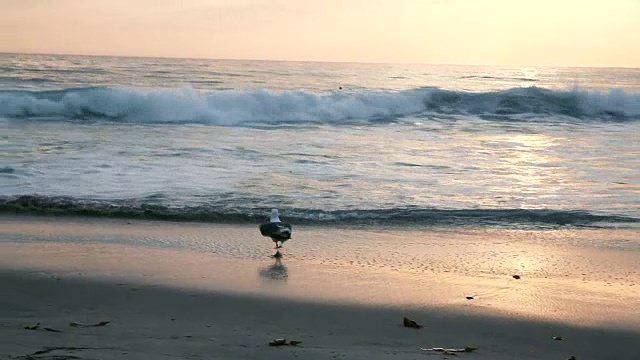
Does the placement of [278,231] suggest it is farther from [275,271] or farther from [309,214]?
[309,214]

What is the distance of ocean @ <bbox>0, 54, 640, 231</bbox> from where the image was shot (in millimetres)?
9195

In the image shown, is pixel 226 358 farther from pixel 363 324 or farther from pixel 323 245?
pixel 323 245

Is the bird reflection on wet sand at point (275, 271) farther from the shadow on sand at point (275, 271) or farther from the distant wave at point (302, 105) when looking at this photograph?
the distant wave at point (302, 105)

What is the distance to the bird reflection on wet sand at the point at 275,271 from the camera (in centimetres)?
614

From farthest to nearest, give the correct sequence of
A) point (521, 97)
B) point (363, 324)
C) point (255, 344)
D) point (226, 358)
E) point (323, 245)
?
point (521, 97)
point (323, 245)
point (363, 324)
point (255, 344)
point (226, 358)

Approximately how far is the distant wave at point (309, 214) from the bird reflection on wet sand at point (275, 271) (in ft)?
6.81

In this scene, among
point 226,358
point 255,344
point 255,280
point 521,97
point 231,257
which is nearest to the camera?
point 226,358

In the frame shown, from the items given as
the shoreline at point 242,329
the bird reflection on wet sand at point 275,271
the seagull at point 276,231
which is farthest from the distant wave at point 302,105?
the shoreline at point 242,329

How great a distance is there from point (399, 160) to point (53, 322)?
9854 millimetres

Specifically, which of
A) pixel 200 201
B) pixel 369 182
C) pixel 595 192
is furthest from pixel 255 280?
pixel 595 192

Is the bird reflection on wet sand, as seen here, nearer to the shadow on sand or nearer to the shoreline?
the shadow on sand

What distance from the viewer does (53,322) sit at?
15.4ft

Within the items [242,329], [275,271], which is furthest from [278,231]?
[242,329]

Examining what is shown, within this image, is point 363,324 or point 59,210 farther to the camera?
point 59,210
